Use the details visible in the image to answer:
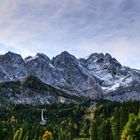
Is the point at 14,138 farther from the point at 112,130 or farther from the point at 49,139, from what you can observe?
the point at 112,130

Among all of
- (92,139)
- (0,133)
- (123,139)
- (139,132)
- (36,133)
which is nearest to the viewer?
(139,132)

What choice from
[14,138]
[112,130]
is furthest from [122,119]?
[14,138]

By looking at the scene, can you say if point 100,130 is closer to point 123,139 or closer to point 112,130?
point 112,130

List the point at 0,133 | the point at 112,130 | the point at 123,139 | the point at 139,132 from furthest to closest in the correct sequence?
the point at 0,133, the point at 112,130, the point at 123,139, the point at 139,132

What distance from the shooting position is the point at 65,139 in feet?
640

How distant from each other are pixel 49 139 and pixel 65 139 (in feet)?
68.8

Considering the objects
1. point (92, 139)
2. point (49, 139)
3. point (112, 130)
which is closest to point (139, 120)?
point (112, 130)

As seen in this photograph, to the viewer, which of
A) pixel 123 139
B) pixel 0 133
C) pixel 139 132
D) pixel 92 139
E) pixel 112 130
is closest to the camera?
pixel 139 132

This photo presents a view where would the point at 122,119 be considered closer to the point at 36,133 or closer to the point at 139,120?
the point at 139,120

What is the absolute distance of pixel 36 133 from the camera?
192375mm

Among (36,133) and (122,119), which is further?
(36,133)

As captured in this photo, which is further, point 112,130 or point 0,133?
point 0,133

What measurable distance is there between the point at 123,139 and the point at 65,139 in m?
97.0

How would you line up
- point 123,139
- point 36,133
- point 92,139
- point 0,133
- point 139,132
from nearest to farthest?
point 139,132 < point 123,139 < point 92,139 < point 0,133 < point 36,133
